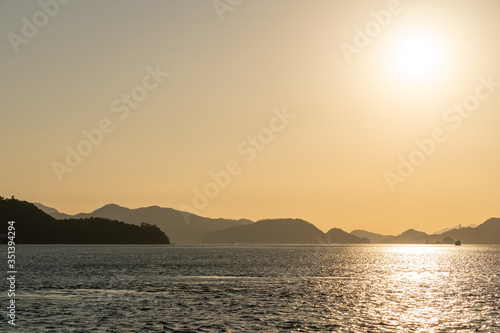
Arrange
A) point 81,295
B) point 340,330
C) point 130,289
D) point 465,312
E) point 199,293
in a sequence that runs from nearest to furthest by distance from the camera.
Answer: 1. point 340,330
2. point 465,312
3. point 81,295
4. point 199,293
5. point 130,289

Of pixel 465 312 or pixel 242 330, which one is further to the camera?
pixel 465 312

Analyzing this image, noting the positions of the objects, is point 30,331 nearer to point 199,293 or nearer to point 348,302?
point 199,293

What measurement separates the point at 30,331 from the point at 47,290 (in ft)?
130

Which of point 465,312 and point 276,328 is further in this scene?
point 465,312

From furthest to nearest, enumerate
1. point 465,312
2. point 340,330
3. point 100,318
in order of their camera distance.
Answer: point 465,312 → point 100,318 → point 340,330

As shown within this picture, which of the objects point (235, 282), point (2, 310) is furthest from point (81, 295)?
point (235, 282)

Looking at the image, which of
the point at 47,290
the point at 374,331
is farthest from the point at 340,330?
the point at 47,290

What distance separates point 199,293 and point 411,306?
1407 inches

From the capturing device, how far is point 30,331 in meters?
55.2

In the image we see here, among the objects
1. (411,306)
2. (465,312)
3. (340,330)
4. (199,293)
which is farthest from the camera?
(199,293)

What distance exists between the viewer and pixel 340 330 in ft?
193

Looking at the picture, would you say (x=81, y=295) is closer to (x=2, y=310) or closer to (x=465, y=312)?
(x=2, y=310)

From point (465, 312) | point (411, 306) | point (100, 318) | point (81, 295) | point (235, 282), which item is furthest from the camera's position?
point (235, 282)

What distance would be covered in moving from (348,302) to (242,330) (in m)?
31.6
